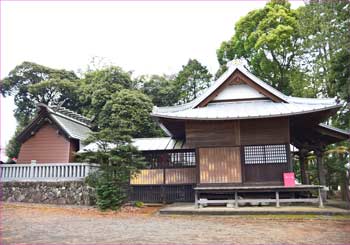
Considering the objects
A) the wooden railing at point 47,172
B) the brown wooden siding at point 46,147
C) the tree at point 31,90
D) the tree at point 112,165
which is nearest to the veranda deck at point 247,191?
the tree at point 112,165

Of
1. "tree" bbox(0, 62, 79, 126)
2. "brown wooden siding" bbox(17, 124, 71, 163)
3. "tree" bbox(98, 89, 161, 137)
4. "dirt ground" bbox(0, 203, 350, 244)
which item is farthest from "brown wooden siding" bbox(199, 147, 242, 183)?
"tree" bbox(0, 62, 79, 126)

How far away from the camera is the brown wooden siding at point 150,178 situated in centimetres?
1485

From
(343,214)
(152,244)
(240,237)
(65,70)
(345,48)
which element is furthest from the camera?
(65,70)

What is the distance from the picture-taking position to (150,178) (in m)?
15.0

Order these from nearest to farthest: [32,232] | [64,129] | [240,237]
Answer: [240,237]
[32,232]
[64,129]

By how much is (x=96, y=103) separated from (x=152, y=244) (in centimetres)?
2169

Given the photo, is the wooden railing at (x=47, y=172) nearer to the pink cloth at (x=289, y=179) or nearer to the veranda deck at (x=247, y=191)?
the veranda deck at (x=247, y=191)

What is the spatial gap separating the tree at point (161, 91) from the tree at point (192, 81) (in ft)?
3.08

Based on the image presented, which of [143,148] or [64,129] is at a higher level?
[64,129]

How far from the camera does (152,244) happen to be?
19.7ft

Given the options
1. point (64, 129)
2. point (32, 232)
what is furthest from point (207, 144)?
point (64, 129)

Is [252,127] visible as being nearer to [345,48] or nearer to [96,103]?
[345,48]

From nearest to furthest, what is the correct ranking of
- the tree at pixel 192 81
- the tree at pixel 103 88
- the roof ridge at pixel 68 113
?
the roof ridge at pixel 68 113 < the tree at pixel 103 88 < the tree at pixel 192 81

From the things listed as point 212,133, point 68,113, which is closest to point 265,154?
point 212,133
